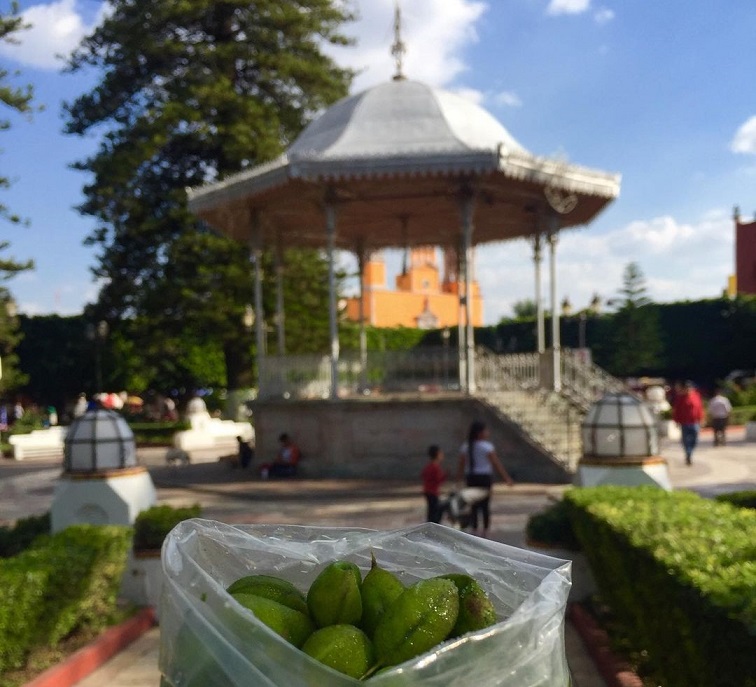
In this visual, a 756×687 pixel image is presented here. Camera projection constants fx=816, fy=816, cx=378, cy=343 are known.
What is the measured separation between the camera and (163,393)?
36.8m

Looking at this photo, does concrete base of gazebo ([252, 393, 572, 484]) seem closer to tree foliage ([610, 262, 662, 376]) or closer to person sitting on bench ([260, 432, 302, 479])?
person sitting on bench ([260, 432, 302, 479])

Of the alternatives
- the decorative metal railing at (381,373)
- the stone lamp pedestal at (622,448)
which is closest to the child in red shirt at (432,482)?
the stone lamp pedestal at (622,448)

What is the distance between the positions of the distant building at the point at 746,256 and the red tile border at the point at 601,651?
1260 centimetres

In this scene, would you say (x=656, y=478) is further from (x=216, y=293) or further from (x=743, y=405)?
(x=743, y=405)

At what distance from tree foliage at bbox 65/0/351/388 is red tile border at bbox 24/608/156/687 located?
18.1 m

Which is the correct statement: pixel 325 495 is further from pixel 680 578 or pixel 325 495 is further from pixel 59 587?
pixel 680 578

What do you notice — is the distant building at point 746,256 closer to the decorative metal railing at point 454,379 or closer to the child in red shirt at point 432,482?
the decorative metal railing at point 454,379

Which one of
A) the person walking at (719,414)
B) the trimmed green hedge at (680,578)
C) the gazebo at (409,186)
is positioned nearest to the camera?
the trimmed green hedge at (680,578)

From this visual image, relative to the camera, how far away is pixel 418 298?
4700 centimetres

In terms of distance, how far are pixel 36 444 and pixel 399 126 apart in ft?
52.2

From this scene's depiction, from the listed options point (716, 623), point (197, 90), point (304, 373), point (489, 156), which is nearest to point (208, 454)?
point (304, 373)

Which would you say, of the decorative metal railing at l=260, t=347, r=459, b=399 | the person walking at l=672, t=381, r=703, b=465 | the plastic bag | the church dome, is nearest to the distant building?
the person walking at l=672, t=381, r=703, b=465

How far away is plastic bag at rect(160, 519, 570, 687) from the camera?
132cm

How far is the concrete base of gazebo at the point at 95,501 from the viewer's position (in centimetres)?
745
